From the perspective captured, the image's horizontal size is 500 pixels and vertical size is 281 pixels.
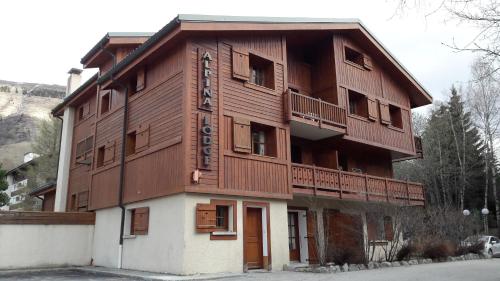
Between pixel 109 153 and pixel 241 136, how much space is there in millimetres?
6754

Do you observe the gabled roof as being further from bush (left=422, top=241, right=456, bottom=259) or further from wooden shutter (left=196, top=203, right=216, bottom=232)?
bush (left=422, top=241, right=456, bottom=259)

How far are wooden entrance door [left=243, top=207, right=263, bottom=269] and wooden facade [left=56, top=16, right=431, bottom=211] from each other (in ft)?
2.67

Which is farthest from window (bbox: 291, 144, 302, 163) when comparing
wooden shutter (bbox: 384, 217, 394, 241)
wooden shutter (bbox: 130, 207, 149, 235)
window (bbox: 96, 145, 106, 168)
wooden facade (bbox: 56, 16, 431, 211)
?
window (bbox: 96, 145, 106, 168)

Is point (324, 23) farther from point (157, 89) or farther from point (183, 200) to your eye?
point (183, 200)

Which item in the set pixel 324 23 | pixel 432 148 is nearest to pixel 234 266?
pixel 324 23

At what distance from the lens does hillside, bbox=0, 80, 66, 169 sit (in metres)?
105

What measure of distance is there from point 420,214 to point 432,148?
68.8ft

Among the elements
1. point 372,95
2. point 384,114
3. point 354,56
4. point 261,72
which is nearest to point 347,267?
point 261,72

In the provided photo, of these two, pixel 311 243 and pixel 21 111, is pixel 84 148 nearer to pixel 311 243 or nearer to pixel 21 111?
pixel 311 243

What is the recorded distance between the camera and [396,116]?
2375 cm

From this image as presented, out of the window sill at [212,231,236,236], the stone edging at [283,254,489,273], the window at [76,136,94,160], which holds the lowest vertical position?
the stone edging at [283,254,489,273]

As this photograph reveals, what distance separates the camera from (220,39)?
15570 mm

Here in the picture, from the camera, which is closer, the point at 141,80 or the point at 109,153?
the point at 141,80

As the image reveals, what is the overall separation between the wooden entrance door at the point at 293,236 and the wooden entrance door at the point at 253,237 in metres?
3.10
